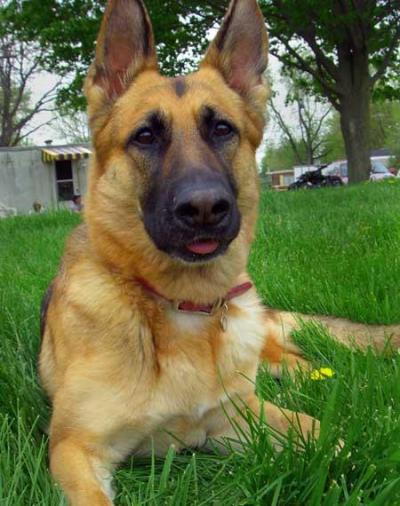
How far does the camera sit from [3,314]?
138 inches

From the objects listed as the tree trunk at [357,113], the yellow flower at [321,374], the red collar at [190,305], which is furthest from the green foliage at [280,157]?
the red collar at [190,305]

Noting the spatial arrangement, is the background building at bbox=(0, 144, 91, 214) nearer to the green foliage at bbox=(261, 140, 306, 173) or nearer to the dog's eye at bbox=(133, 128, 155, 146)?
the dog's eye at bbox=(133, 128, 155, 146)

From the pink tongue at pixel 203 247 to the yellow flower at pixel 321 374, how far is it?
73 centimetres

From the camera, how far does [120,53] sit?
2.76 metres

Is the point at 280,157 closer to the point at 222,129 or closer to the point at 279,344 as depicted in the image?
the point at 279,344

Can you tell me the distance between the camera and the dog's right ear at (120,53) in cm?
257

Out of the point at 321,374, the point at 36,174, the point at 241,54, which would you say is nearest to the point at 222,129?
the point at 241,54

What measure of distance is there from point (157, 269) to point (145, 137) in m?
0.60

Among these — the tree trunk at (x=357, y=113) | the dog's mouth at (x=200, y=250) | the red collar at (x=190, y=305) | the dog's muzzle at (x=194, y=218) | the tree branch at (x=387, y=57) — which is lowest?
the red collar at (x=190, y=305)

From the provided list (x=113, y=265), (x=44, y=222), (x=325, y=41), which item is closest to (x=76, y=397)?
(x=113, y=265)

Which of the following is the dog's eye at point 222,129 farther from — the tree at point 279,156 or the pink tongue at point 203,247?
the tree at point 279,156

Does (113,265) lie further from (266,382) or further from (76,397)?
(266,382)

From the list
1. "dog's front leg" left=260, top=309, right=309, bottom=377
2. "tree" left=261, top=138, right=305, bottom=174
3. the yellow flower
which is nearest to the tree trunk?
"dog's front leg" left=260, top=309, right=309, bottom=377

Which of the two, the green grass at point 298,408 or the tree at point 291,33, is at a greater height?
the tree at point 291,33
